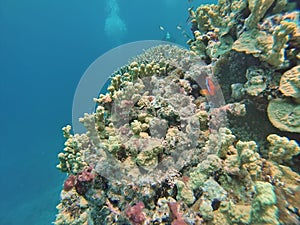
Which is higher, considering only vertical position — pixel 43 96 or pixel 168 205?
pixel 43 96

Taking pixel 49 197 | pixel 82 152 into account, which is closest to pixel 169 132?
pixel 82 152

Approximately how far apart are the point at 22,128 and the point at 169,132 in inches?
2316

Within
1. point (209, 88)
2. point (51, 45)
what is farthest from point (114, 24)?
point (209, 88)

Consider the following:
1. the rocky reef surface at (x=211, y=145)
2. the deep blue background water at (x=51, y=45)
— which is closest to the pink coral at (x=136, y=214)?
the rocky reef surface at (x=211, y=145)

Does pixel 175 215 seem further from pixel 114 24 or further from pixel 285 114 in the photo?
pixel 114 24

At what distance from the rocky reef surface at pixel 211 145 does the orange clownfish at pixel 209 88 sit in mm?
18

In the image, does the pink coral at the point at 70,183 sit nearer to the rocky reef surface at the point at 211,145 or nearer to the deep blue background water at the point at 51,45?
the rocky reef surface at the point at 211,145

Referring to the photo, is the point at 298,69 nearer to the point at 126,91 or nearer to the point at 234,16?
the point at 234,16

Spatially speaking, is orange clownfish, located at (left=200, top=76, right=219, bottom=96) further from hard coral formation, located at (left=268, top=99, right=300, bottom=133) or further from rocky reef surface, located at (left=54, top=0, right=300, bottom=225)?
hard coral formation, located at (left=268, top=99, right=300, bottom=133)

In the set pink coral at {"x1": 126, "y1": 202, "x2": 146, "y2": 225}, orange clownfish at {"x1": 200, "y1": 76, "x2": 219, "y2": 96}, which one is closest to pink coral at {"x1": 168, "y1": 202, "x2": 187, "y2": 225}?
pink coral at {"x1": 126, "y1": 202, "x2": 146, "y2": 225}

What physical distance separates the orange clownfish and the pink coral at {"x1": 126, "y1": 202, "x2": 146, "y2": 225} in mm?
1531

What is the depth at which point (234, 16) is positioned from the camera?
2596mm

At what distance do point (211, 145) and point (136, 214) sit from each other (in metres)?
0.93

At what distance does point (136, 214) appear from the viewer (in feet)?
5.77
